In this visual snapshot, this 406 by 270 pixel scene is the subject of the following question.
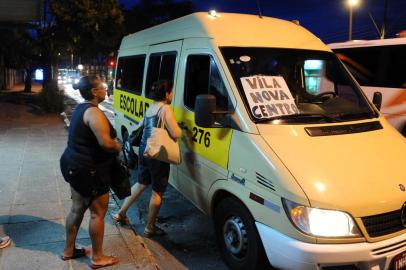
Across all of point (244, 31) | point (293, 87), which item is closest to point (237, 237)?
point (293, 87)

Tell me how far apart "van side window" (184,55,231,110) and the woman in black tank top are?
117 centimetres

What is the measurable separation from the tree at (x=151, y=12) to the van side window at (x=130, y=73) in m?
35.1

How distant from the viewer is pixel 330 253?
3.28m

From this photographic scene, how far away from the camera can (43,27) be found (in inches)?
930

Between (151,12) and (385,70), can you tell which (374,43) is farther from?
(151,12)

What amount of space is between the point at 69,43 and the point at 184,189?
812 inches

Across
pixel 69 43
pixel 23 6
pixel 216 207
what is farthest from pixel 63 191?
pixel 69 43

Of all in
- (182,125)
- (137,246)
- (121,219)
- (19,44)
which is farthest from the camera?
(19,44)

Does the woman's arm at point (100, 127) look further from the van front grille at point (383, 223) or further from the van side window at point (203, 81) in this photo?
the van front grille at point (383, 223)

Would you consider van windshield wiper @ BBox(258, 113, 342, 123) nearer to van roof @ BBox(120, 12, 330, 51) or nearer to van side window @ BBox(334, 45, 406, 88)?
van roof @ BBox(120, 12, 330, 51)

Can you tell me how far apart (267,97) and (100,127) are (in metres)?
1.61

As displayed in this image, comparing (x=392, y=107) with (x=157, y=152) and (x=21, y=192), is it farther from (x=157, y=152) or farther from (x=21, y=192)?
(x=21, y=192)

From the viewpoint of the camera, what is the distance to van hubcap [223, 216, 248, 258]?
4.01m

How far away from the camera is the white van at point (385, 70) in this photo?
9.29 meters
